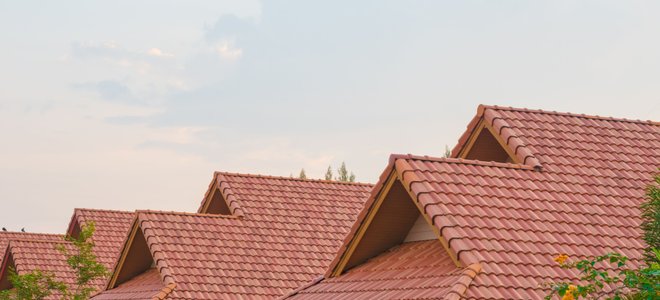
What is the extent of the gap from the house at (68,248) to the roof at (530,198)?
14.3 m

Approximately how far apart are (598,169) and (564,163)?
0.59 m

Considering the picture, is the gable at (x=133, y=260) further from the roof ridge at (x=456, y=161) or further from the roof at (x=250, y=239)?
the roof ridge at (x=456, y=161)

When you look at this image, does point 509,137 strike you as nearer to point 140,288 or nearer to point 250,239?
point 250,239

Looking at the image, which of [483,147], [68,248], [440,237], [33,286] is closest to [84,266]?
[33,286]

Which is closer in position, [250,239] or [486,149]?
[486,149]

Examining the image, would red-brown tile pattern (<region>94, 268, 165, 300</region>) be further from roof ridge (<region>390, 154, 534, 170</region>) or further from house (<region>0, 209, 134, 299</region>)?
roof ridge (<region>390, 154, 534, 170</region>)

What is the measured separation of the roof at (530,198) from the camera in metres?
13.1

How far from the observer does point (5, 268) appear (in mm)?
31891

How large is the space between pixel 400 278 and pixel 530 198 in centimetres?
205

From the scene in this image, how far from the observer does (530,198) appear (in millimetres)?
14727

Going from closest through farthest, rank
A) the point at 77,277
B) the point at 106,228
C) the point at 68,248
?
the point at 77,277 → the point at 68,248 → the point at 106,228

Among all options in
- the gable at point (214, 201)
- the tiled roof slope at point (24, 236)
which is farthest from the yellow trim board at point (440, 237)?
the tiled roof slope at point (24, 236)

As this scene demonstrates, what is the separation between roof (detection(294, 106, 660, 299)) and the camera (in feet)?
42.9

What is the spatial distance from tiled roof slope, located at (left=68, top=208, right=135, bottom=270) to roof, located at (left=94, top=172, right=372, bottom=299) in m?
6.23
